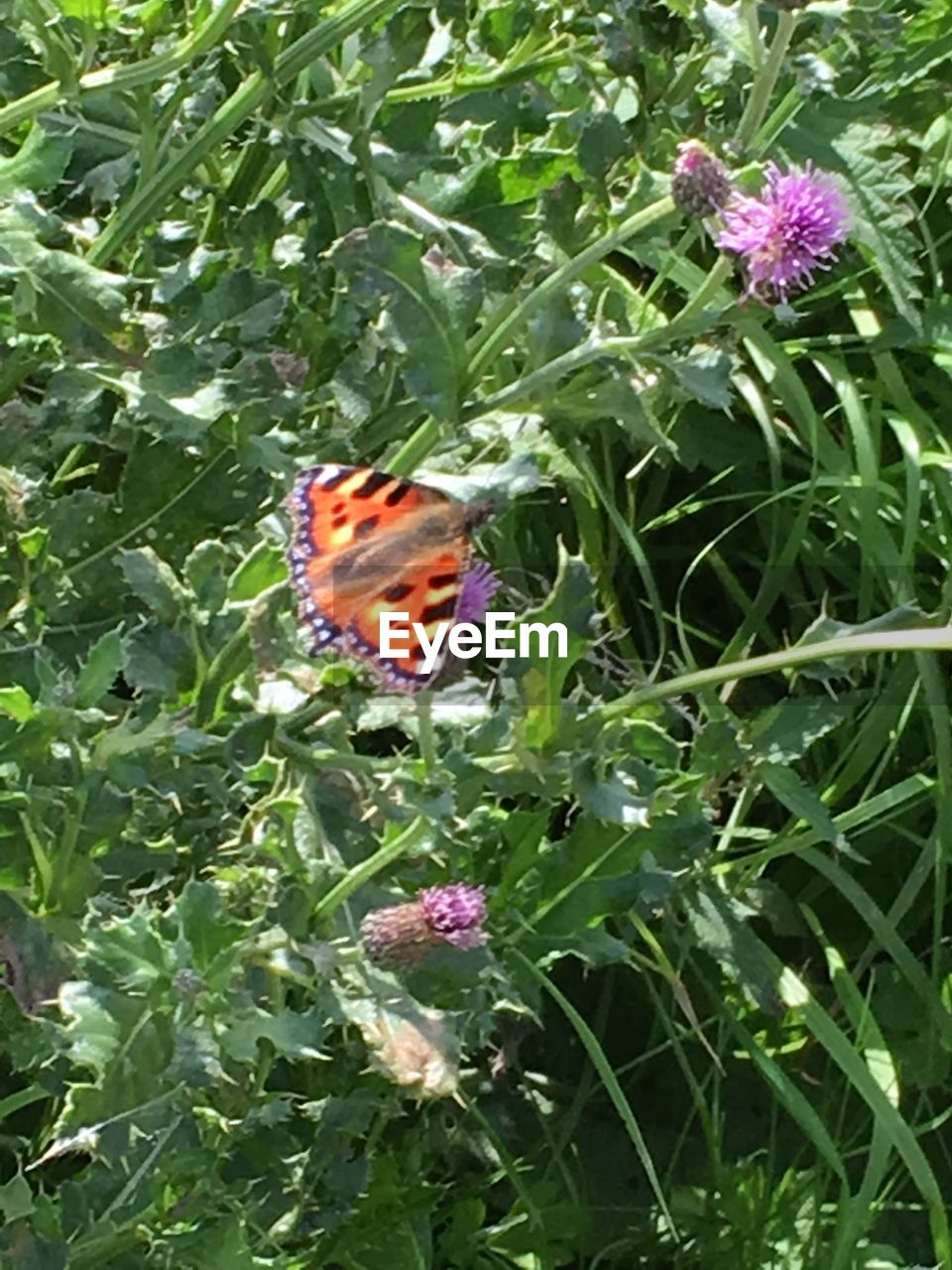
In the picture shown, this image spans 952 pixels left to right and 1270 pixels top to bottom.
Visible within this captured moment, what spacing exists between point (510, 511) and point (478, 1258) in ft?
2.72

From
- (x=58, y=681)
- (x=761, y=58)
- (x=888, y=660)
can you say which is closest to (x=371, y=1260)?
(x=58, y=681)

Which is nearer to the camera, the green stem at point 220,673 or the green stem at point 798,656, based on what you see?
the green stem at point 798,656

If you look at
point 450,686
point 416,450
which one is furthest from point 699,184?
point 450,686

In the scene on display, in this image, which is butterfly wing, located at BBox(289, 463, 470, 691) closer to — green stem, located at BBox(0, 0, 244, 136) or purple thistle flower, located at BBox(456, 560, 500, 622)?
purple thistle flower, located at BBox(456, 560, 500, 622)

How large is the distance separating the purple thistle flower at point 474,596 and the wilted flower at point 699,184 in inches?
12.4

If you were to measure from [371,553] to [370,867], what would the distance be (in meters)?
0.23

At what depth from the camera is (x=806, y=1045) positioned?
6.46 ft

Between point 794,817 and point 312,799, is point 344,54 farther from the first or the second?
point 794,817

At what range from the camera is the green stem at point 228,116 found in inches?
50.2

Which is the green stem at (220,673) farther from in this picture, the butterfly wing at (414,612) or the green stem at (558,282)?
the green stem at (558,282)

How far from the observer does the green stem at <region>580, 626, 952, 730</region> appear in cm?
108

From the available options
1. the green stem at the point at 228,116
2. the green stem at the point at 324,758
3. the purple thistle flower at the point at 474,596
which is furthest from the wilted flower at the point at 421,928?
the green stem at the point at 228,116

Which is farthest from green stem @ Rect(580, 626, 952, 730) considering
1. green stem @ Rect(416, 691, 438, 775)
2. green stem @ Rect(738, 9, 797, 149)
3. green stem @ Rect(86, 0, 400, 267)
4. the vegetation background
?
green stem @ Rect(86, 0, 400, 267)

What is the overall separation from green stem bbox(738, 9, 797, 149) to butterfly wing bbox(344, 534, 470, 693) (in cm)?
38
